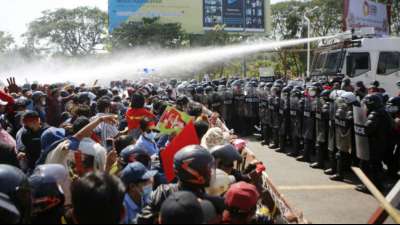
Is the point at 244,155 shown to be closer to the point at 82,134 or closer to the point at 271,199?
the point at 271,199

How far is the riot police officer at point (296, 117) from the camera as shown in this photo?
420 inches

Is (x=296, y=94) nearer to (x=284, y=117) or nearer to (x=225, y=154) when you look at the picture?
(x=284, y=117)

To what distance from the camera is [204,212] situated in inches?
117

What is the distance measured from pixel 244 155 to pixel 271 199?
1303 mm

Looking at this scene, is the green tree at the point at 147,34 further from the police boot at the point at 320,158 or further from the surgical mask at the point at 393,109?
the surgical mask at the point at 393,109

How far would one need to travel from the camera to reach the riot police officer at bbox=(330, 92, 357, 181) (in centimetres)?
823

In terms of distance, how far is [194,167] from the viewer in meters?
3.39

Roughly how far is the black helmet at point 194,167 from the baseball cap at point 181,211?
0.67 metres

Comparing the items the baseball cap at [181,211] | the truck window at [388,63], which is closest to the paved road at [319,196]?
the baseball cap at [181,211]

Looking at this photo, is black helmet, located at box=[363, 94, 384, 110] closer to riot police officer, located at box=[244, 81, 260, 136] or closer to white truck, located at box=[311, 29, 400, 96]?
riot police officer, located at box=[244, 81, 260, 136]

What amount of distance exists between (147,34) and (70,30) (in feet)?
67.2

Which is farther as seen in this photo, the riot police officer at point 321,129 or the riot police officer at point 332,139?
the riot police officer at point 321,129

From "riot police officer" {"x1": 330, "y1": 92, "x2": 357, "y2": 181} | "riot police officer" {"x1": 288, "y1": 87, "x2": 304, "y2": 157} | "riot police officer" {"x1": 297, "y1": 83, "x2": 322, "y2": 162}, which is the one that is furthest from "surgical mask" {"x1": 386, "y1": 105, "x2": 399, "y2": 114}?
"riot police officer" {"x1": 288, "y1": 87, "x2": 304, "y2": 157}

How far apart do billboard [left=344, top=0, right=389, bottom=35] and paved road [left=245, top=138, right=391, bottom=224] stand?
24451 millimetres
